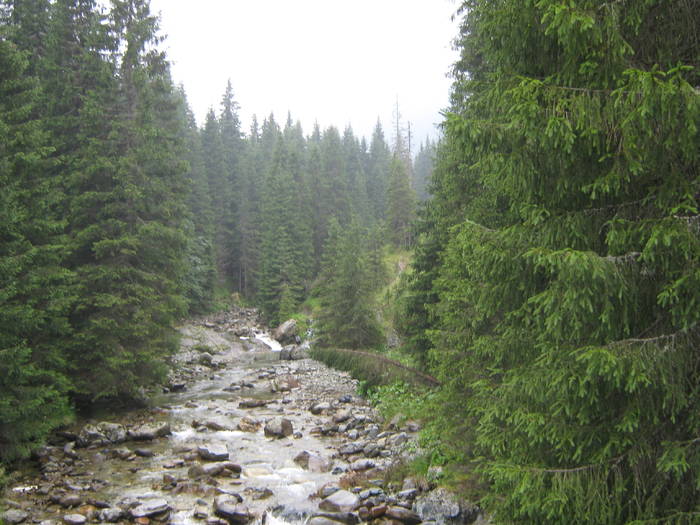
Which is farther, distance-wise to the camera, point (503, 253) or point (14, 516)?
point (14, 516)

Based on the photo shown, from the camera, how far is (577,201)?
5.65 metres

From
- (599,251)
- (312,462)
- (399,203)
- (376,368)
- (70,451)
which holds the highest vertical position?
(399,203)

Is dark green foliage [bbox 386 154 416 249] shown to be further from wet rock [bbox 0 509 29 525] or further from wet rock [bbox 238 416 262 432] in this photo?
wet rock [bbox 0 509 29 525]

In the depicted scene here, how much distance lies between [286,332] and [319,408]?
23.5 metres

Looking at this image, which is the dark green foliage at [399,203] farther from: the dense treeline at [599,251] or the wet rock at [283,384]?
the dense treeline at [599,251]

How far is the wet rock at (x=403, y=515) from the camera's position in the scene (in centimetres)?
968

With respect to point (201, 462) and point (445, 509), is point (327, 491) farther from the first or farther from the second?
point (201, 462)

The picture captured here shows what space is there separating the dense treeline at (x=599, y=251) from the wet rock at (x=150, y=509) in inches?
307

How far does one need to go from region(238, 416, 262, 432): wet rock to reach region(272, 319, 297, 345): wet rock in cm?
2400

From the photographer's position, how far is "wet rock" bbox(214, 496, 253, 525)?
1034cm

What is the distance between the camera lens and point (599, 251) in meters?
5.39

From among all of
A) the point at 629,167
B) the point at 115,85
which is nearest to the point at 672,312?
the point at 629,167

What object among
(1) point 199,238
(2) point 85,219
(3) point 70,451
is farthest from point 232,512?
(1) point 199,238

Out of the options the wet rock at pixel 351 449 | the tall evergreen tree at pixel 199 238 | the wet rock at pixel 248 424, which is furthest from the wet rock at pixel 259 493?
the tall evergreen tree at pixel 199 238
